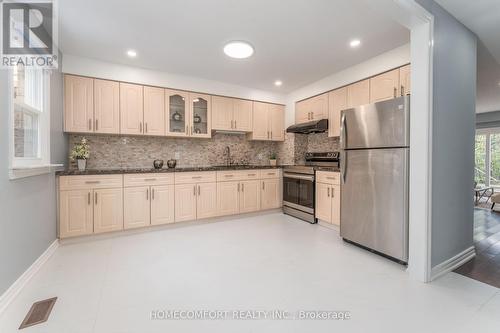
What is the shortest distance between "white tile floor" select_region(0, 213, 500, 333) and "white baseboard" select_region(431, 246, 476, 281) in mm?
77

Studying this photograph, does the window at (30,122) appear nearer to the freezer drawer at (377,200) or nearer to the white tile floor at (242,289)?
the white tile floor at (242,289)

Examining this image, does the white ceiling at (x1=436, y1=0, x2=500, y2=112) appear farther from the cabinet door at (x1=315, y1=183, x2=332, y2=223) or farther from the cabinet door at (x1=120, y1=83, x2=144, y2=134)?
the cabinet door at (x1=120, y1=83, x2=144, y2=134)

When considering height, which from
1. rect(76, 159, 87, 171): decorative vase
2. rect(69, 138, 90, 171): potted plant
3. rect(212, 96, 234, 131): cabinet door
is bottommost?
rect(76, 159, 87, 171): decorative vase

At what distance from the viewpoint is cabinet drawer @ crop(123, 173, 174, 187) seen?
→ 319cm

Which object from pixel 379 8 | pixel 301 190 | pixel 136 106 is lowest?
pixel 301 190

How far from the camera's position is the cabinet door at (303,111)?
4.33 metres

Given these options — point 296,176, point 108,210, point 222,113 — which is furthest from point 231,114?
point 108,210

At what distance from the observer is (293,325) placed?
1482mm

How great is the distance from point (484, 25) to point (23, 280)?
4958 mm

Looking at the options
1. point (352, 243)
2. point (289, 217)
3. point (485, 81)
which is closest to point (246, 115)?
point (289, 217)

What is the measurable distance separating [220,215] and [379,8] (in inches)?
131

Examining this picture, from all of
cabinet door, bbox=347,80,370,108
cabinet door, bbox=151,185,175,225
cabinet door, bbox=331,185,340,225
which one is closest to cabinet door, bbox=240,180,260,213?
cabinet door, bbox=151,185,175,225

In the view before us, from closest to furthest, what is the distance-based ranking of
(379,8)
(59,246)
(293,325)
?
(293,325)
(379,8)
(59,246)

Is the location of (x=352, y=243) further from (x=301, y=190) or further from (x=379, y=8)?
(x=379, y=8)
